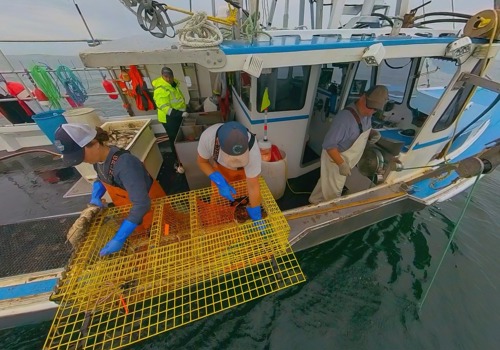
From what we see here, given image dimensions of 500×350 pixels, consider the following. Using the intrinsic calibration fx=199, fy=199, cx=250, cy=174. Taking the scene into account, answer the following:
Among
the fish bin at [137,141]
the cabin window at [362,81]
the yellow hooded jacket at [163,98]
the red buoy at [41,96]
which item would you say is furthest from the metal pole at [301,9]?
the red buoy at [41,96]

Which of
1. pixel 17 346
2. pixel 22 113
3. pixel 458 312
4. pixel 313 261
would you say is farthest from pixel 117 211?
pixel 22 113

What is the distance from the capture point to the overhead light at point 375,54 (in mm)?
1801

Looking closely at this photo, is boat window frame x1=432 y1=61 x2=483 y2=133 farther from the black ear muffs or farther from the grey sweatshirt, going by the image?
the grey sweatshirt

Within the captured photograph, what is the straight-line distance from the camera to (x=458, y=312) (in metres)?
2.63

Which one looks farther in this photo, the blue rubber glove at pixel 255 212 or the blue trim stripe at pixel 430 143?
the blue trim stripe at pixel 430 143

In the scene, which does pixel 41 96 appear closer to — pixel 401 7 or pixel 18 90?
pixel 18 90

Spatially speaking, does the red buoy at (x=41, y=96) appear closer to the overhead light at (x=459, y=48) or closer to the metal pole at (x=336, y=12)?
the metal pole at (x=336, y=12)

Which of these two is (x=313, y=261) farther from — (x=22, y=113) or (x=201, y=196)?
(x=22, y=113)

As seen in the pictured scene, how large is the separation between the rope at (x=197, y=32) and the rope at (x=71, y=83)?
5998 mm

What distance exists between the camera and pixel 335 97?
3852 mm

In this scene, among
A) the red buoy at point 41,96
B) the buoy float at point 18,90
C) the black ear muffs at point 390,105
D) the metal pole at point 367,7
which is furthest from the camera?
the red buoy at point 41,96

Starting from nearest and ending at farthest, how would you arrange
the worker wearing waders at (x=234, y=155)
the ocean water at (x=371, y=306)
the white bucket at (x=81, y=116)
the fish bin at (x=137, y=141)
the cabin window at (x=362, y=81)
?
1. the worker wearing waders at (x=234, y=155)
2. the ocean water at (x=371, y=306)
3. the white bucket at (x=81, y=116)
4. the fish bin at (x=137, y=141)
5. the cabin window at (x=362, y=81)

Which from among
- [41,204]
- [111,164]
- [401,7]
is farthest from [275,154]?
[41,204]

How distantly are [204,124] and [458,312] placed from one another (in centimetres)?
499
